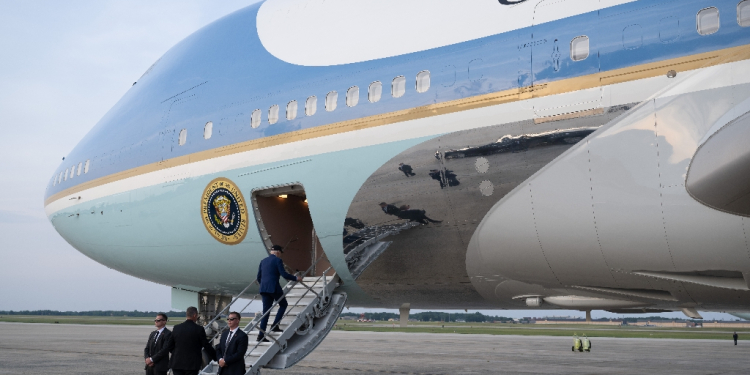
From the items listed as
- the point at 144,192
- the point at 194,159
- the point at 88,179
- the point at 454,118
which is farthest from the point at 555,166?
the point at 88,179

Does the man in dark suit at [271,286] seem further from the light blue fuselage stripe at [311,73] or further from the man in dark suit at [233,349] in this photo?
the light blue fuselage stripe at [311,73]

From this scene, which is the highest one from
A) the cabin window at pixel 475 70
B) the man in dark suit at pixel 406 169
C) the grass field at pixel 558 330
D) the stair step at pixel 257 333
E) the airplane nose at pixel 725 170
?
the cabin window at pixel 475 70

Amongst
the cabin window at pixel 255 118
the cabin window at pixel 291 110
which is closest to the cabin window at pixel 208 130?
the cabin window at pixel 255 118

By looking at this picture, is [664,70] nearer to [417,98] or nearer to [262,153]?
[417,98]

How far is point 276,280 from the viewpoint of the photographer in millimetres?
10188

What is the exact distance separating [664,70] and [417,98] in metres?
Result: 2.96

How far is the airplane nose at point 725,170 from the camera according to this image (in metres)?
6.14

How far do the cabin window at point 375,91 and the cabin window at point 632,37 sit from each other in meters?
3.19

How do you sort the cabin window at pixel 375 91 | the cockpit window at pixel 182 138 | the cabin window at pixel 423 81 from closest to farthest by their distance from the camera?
1. the cabin window at pixel 423 81
2. the cabin window at pixel 375 91
3. the cockpit window at pixel 182 138

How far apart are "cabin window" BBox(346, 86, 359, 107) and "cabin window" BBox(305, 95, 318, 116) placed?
620 mm

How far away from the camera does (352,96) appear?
9375mm

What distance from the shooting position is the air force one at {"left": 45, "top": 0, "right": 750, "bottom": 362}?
684 cm

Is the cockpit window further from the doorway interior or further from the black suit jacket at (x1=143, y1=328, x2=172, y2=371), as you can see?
the black suit jacket at (x1=143, y1=328, x2=172, y2=371)

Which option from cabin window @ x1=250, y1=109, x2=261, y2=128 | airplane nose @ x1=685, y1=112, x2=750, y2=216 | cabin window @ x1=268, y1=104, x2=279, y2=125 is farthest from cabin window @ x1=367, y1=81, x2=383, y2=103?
airplane nose @ x1=685, y1=112, x2=750, y2=216
